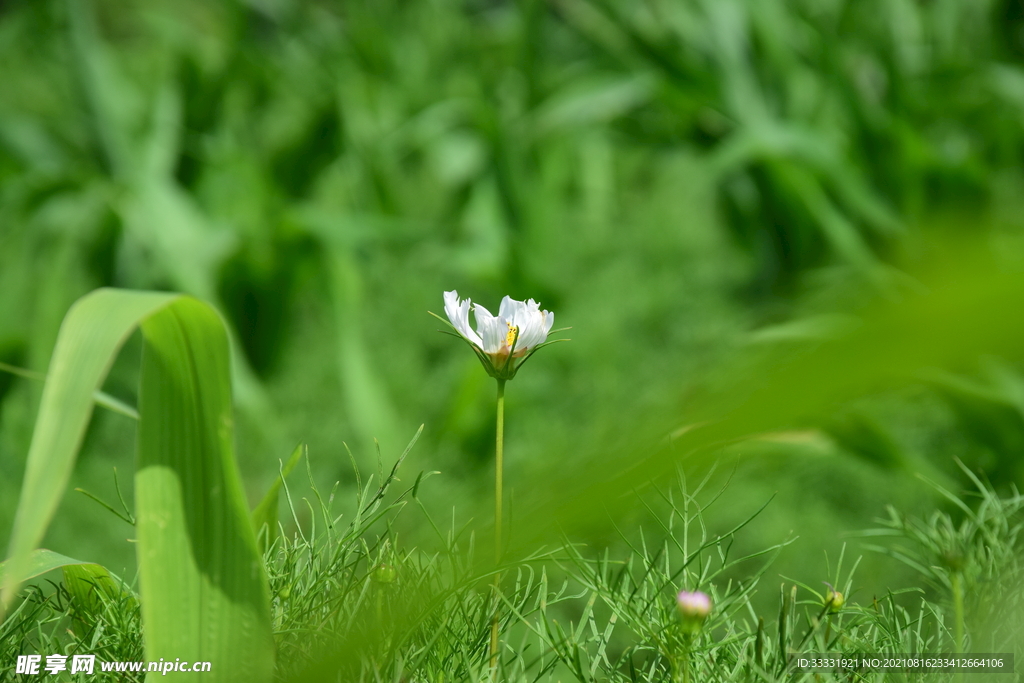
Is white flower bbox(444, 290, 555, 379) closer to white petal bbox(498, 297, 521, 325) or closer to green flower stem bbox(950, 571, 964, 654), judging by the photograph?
white petal bbox(498, 297, 521, 325)

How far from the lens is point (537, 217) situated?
3.43 feet

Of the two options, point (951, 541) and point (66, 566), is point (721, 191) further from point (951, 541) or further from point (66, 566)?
point (66, 566)

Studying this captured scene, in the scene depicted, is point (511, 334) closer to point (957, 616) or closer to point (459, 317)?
point (459, 317)

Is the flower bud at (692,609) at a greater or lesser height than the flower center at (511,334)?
lesser

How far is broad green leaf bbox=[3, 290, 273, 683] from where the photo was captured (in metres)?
0.21

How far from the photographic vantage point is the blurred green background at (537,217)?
82cm

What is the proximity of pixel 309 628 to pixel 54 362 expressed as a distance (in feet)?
0.34

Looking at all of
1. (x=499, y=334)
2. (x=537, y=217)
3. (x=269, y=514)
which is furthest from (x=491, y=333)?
(x=537, y=217)

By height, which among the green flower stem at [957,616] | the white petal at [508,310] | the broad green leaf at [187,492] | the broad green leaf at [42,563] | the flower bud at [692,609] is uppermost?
the white petal at [508,310]

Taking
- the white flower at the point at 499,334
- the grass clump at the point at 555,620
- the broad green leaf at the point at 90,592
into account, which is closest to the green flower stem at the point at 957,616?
the grass clump at the point at 555,620

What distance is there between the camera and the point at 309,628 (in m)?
0.24

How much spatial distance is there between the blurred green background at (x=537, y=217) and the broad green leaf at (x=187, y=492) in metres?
0.38

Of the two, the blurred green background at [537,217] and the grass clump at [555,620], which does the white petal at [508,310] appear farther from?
the blurred green background at [537,217]

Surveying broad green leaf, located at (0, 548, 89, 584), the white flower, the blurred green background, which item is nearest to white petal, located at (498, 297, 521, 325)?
the white flower
